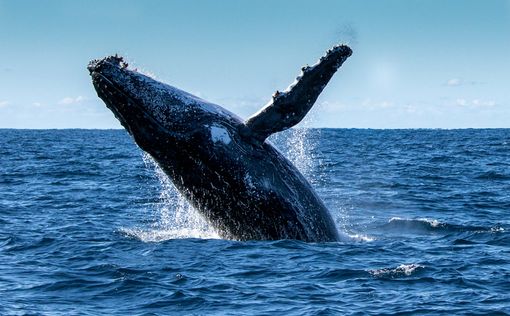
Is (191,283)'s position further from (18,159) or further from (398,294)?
(18,159)

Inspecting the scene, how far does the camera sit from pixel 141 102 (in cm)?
1229

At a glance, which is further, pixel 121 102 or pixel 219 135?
pixel 219 135

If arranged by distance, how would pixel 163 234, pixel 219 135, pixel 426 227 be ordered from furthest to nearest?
pixel 426 227 → pixel 163 234 → pixel 219 135

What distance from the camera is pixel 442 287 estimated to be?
1119 cm

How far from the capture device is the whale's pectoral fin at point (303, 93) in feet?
39.6

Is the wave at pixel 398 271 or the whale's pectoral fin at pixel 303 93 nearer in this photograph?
the wave at pixel 398 271

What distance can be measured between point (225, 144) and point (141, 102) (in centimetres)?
151

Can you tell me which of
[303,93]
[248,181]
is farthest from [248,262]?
[303,93]

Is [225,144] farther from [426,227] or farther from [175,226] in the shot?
[426,227]

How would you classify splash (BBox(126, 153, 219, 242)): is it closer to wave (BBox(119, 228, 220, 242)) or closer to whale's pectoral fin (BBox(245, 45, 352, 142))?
wave (BBox(119, 228, 220, 242))

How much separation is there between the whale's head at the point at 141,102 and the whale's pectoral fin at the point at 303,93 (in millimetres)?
1437

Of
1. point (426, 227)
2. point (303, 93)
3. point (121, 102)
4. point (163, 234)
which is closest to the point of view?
point (303, 93)

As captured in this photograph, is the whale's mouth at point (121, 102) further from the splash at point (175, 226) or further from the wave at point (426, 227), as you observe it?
the wave at point (426, 227)

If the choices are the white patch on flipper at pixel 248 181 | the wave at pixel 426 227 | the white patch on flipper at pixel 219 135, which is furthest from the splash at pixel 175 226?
the wave at pixel 426 227
